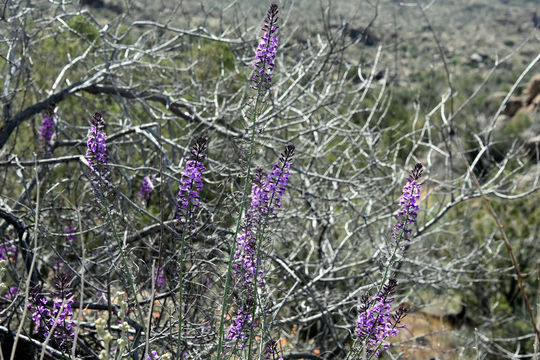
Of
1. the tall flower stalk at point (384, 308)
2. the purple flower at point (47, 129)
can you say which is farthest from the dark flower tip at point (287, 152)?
the purple flower at point (47, 129)

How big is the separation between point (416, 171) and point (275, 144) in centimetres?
324

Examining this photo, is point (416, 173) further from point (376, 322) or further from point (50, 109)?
point (50, 109)

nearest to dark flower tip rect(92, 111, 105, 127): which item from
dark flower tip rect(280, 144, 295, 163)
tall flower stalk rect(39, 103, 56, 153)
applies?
dark flower tip rect(280, 144, 295, 163)

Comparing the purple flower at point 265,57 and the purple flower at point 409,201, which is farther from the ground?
the purple flower at point 265,57

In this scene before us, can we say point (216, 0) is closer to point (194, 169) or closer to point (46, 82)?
point (46, 82)

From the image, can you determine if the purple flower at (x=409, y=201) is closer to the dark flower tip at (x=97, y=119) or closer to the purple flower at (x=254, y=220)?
the purple flower at (x=254, y=220)

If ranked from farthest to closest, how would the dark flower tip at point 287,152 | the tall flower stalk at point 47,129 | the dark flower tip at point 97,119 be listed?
the tall flower stalk at point 47,129
the dark flower tip at point 97,119
the dark flower tip at point 287,152

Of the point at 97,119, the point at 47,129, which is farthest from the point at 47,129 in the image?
the point at 97,119

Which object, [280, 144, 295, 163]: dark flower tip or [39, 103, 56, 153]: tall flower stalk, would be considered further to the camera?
[39, 103, 56, 153]: tall flower stalk

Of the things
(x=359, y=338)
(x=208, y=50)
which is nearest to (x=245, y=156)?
(x=359, y=338)

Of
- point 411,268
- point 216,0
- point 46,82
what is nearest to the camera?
point 216,0

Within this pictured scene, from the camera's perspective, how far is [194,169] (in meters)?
1.75

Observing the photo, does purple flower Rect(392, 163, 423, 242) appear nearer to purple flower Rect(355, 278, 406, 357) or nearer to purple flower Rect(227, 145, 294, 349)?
purple flower Rect(355, 278, 406, 357)

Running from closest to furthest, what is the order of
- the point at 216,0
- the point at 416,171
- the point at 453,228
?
the point at 416,171 < the point at 216,0 < the point at 453,228
